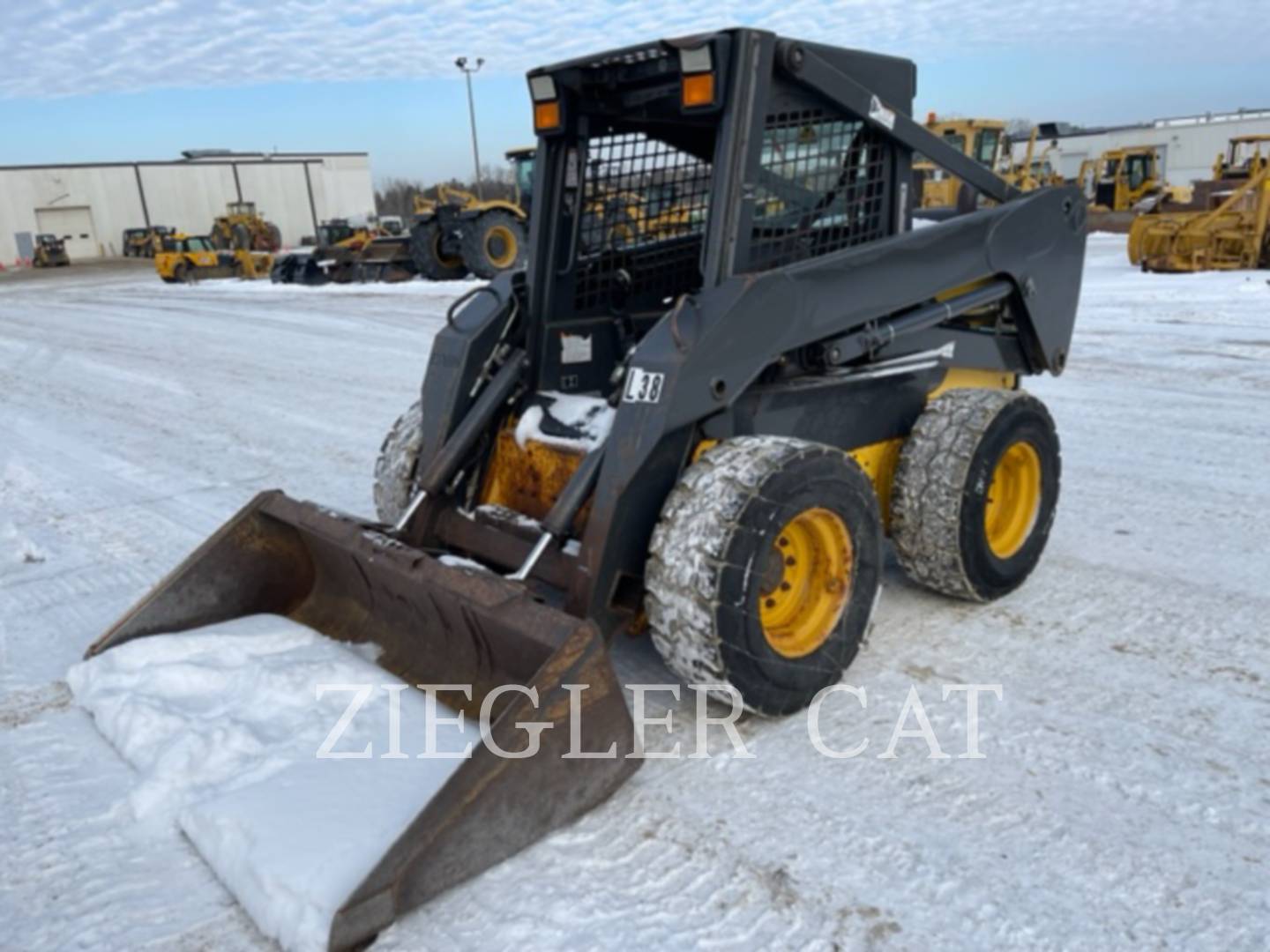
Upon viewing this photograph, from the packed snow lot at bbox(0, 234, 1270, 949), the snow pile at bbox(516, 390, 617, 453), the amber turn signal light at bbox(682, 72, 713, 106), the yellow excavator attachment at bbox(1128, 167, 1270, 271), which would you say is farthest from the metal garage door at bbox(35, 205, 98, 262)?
the amber turn signal light at bbox(682, 72, 713, 106)

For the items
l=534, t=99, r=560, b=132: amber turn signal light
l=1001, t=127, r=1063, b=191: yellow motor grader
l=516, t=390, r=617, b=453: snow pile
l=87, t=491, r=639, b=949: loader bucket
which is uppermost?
l=534, t=99, r=560, b=132: amber turn signal light

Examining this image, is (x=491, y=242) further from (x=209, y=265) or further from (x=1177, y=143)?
(x=1177, y=143)

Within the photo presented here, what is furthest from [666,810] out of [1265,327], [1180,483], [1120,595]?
[1265,327]

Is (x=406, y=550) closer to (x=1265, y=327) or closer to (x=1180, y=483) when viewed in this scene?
(x=1180, y=483)

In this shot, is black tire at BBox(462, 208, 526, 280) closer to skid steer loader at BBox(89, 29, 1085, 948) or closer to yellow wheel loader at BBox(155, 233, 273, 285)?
yellow wheel loader at BBox(155, 233, 273, 285)

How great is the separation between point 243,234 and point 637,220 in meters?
34.0

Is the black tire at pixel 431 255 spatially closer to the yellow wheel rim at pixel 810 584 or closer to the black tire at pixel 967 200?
the black tire at pixel 967 200

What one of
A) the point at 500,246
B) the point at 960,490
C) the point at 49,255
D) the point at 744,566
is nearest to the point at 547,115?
the point at 744,566

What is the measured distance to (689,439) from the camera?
3.13 m

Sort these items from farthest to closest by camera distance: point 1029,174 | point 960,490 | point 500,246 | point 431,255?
1. point 1029,174
2. point 431,255
3. point 500,246
4. point 960,490

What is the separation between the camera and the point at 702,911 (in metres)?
2.25

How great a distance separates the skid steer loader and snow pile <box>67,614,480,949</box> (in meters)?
0.15

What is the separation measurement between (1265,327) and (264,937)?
33.0 ft

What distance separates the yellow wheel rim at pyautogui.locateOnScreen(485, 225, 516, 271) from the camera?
19.8 metres
